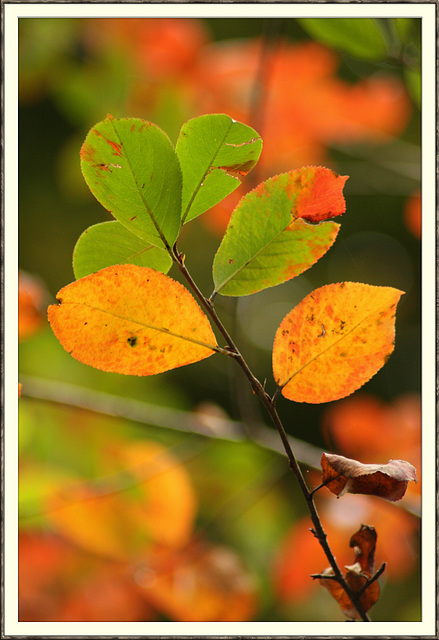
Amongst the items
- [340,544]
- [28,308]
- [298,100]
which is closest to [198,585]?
[340,544]

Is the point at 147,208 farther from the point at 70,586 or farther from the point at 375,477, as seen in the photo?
the point at 70,586

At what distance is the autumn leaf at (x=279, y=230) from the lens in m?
0.31

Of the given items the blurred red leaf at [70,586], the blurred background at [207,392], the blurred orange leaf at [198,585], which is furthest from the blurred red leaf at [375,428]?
the blurred red leaf at [70,586]

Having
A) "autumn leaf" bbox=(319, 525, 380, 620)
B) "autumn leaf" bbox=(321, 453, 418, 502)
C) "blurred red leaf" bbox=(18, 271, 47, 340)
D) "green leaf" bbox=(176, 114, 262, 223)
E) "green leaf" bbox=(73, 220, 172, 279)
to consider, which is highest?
"blurred red leaf" bbox=(18, 271, 47, 340)

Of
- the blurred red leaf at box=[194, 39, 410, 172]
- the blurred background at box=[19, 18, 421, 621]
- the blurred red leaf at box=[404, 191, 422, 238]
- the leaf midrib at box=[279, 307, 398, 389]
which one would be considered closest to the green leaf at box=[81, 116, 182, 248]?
the leaf midrib at box=[279, 307, 398, 389]

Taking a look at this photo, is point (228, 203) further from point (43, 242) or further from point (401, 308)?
point (43, 242)

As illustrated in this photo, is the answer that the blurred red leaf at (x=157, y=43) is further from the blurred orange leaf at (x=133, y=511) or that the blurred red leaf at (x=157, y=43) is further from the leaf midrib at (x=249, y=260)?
the leaf midrib at (x=249, y=260)

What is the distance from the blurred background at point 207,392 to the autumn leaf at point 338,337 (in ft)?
1.36

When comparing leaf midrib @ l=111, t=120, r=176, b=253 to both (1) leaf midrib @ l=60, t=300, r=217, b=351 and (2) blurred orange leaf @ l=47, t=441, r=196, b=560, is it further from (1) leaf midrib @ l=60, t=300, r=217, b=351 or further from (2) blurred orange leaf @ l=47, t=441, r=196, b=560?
(2) blurred orange leaf @ l=47, t=441, r=196, b=560

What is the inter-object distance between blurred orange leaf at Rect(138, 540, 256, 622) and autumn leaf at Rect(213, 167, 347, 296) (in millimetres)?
718

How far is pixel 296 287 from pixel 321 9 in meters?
1.02

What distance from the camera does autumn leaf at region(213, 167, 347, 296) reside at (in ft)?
1.02

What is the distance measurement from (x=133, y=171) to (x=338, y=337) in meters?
0.15

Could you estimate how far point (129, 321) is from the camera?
30 cm
